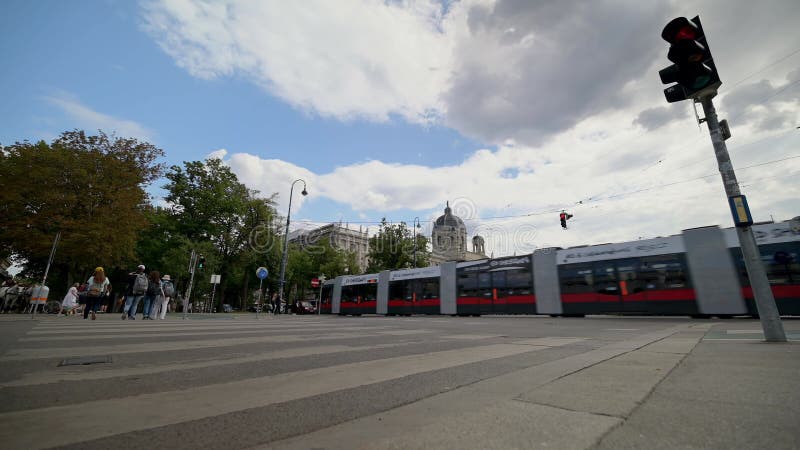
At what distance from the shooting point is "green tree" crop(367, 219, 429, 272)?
4012cm

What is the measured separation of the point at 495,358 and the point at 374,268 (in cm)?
3716

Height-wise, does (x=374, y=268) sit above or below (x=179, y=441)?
above

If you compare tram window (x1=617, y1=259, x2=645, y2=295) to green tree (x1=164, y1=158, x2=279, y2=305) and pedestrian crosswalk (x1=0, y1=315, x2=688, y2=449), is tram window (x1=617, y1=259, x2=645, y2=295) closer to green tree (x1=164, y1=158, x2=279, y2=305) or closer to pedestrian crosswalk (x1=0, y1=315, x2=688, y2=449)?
pedestrian crosswalk (x1=0, y1=315, x2=688, y2=449)

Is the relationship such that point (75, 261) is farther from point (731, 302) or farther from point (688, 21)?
point (731, 302)

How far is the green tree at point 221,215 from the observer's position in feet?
99.8

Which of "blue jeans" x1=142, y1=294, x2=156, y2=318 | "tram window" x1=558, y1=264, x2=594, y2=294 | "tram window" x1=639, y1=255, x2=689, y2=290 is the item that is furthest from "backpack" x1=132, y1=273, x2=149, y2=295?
"tram window" x1=639, y1=255, x2=689, y2=290

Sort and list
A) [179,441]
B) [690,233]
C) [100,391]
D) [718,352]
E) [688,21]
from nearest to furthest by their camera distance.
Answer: [179,441]
[100,391]
[718,352]
[688,21]
[690,233]

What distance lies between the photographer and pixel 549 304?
55.1 feet

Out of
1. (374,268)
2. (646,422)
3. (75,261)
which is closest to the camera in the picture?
(646,422)

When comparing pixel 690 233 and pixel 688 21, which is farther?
pixel 690 233

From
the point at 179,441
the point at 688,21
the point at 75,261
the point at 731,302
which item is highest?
the point at 688,21

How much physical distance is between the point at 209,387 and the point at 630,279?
1633 cm

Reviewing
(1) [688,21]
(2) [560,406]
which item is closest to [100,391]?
(2) [560,406]

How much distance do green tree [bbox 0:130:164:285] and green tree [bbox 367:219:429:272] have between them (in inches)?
961
